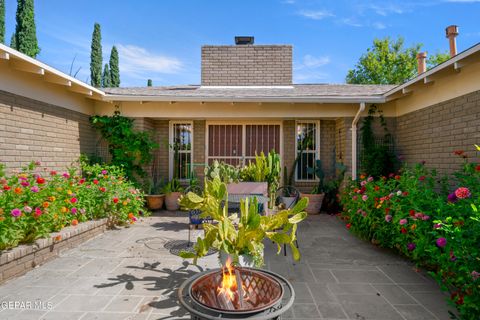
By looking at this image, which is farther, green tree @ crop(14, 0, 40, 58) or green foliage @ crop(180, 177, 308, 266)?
green tree @ crop(14, 0, 40, 58)

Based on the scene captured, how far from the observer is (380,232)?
3.93 metres

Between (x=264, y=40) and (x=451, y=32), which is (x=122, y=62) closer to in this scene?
(x=264, y=40)

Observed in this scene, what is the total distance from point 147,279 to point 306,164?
5595mm

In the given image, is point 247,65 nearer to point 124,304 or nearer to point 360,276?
point 360,276

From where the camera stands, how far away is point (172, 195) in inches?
273

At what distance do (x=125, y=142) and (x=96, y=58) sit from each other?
17208 mm

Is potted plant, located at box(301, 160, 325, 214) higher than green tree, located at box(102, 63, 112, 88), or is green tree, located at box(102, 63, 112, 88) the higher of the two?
green tree, located at box(102, 63, 112, 88)

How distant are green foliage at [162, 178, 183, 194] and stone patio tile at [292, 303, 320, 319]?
5.05 metres

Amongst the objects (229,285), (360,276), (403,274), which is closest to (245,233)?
(229,285)

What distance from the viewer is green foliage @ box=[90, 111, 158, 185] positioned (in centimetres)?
655

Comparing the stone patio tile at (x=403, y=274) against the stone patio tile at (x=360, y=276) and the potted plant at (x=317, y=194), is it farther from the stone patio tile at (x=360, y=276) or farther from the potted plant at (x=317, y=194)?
the potted plant at (x=317, y=194)

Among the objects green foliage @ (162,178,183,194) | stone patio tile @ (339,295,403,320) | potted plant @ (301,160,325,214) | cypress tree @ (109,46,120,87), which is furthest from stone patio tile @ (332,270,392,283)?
cypress tree @ (109,46,120,87)

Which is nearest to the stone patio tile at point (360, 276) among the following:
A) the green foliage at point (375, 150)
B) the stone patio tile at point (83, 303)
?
the stone patio tile at point (83, 303)

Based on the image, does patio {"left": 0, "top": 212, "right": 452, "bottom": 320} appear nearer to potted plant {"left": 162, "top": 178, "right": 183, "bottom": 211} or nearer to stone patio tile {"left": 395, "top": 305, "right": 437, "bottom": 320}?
stone patio tile {"left": 395, "top": 305, "right": 437, "bottom": 320}
